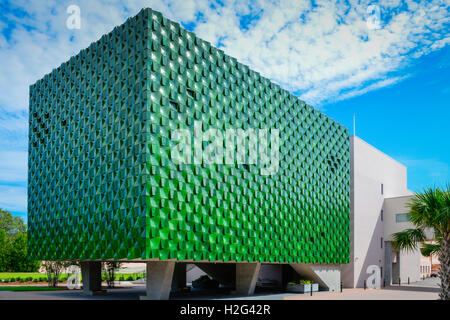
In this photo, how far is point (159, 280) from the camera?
102ft

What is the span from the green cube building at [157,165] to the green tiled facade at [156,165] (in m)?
0.09

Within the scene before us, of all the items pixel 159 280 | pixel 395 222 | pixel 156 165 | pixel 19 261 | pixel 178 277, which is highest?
pixel 156 165

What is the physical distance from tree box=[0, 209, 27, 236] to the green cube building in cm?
9341

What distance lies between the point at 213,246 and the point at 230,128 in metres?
9.44

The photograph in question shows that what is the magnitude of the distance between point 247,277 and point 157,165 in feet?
50.0

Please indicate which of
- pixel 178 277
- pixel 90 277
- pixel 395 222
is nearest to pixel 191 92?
pixel 90 277

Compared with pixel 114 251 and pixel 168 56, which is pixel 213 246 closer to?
pixel 114 251

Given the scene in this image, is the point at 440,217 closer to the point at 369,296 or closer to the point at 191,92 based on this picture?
the point at 191,92

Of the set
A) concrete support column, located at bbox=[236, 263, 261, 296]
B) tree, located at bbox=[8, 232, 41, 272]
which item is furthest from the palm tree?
tree, located at bbox=[8, 232, 41, 272]

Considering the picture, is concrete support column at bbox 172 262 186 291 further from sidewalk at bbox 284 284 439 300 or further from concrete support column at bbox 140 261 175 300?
concrete support column at bbox 140 261 175 300

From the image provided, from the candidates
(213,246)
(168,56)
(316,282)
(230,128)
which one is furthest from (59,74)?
(316,282)

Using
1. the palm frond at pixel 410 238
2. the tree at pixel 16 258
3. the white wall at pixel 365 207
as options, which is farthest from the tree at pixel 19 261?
the palm frond at pixel 410 238

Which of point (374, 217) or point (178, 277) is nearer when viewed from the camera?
point (178, 277)

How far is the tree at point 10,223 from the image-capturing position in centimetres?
12414
